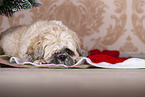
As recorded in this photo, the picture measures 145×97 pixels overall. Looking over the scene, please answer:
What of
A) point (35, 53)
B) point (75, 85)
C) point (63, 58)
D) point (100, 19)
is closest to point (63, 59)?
point (63, 58)

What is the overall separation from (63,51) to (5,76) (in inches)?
20.8

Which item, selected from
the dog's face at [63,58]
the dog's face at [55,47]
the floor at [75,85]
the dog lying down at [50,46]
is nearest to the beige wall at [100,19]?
the dog lying down at [50,46]

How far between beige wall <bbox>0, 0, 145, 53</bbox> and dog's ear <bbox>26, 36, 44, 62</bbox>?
102 centimetres

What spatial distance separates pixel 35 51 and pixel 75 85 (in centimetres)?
66

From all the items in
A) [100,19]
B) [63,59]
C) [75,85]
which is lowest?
[75,85]

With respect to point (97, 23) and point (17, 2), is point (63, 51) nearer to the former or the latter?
point (17, 2)

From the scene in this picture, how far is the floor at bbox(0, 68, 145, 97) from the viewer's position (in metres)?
0.76

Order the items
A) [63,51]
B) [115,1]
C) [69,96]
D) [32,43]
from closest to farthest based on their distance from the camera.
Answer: [69,96] < [63,51] < [32,43] < [115,1]

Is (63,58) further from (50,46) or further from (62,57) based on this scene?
(50,46)

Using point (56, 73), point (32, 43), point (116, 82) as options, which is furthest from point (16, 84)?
point (32, 43)

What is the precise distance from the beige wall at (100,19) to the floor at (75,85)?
→ 1.59 metres

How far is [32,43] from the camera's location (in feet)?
4.62

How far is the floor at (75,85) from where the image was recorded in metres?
0.76

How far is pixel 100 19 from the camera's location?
92.4 inches
